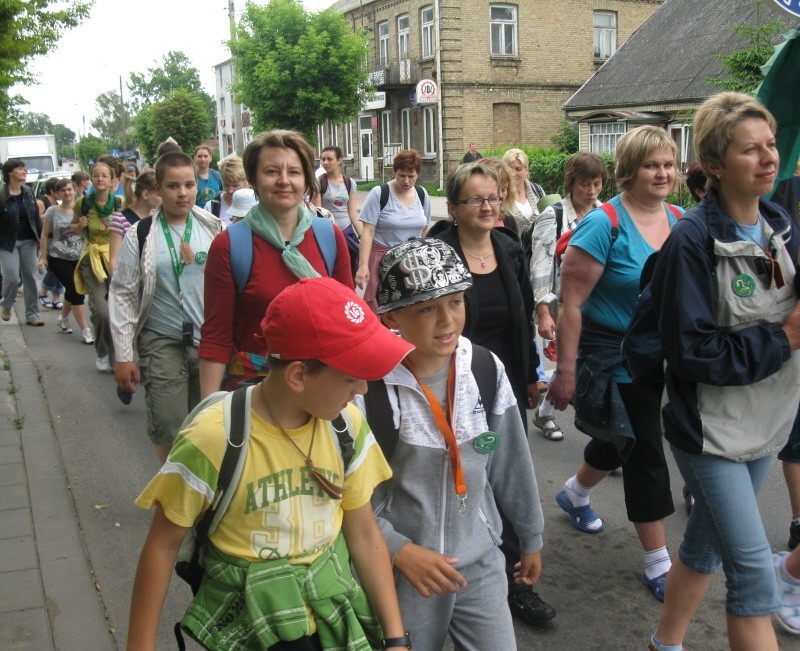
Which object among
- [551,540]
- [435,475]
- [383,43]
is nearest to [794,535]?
[551,540]

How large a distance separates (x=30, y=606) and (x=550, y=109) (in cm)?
3649

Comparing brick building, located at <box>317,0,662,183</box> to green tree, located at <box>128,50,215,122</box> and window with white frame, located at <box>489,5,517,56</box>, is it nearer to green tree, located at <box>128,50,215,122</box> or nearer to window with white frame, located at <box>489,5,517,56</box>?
window with white frame, located at <box>489,5,517,56</box>

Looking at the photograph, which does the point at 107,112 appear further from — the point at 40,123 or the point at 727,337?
the point at 727,337

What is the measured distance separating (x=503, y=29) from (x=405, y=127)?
6.27m

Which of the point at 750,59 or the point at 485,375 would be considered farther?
the point at 750,59

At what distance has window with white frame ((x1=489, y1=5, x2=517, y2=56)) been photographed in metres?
37.0

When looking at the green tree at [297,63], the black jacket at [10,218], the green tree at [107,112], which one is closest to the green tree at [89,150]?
the green tree at [107,112]

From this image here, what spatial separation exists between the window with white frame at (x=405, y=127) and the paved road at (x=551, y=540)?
3399 centimetres

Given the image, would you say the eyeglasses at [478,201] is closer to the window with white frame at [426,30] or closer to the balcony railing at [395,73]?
the window with white frame at [426,30]

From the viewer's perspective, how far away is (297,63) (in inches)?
1425

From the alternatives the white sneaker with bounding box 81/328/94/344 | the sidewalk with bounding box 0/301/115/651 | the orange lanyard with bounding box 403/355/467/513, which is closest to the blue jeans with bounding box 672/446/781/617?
the orange lanyard with bounding box 403/355/467/513

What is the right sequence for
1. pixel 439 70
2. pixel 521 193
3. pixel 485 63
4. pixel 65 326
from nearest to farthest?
1. pixel 521 193
2. pixel 65 326
3. pixel 439 70
4. pixel 485 63

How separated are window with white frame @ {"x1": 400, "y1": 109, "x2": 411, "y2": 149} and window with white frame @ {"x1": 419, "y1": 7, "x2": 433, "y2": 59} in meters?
3.09

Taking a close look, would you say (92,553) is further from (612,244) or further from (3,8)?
(3,8)
